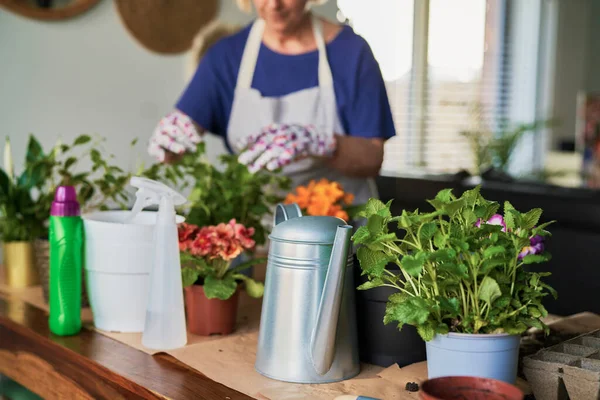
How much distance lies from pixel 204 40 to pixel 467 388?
2284mm

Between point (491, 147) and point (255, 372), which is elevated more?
point (491, 147)

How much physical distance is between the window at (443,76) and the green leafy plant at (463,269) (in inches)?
127

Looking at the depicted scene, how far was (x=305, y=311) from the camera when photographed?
1.03 meters

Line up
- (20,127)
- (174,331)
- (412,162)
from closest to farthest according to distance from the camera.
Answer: (174,331)
(20,127)
(412,162)

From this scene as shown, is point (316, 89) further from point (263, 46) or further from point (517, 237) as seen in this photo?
point (517, 237)

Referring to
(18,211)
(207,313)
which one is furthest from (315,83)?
(207,313)

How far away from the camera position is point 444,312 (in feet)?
3.08

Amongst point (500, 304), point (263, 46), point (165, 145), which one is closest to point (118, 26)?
point (263, 46)

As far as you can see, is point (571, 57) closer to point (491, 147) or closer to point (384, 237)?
point (491, 147)

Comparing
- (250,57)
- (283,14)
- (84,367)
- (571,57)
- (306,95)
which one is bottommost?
(84,367)

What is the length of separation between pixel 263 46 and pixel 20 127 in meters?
1.03

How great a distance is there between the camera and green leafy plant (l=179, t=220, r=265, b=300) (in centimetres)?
123

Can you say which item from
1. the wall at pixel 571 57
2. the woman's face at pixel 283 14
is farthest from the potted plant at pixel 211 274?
the wall at pixel 571 57

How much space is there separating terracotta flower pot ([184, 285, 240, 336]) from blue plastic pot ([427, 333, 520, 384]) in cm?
45
